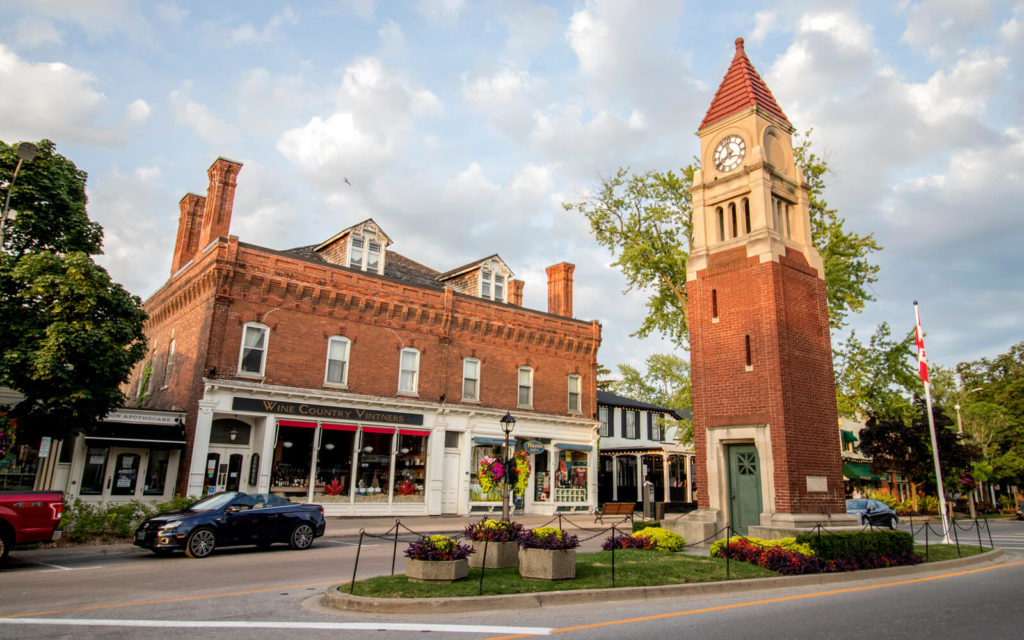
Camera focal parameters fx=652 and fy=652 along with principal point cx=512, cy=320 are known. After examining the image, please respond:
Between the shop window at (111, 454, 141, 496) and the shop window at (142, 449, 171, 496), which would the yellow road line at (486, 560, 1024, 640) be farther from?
the shop window at (111, 454, 141, 496)

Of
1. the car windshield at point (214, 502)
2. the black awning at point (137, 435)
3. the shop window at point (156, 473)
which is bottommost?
the car windshield at point (214, 502)

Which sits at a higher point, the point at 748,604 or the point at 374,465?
the point at 374,465

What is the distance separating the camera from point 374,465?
27.1m

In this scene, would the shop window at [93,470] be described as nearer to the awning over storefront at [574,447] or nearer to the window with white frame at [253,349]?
the window with white frame at [253,349]

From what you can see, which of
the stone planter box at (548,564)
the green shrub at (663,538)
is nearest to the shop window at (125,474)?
the green shrub at (663,538)

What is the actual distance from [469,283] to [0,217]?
63.2 ft

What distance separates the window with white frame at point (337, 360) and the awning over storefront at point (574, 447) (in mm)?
11510

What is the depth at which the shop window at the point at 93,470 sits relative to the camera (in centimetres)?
2202

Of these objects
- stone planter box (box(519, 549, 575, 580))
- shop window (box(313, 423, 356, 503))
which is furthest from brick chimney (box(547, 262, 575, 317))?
stone planter box (box(519, 549, 575, 580))

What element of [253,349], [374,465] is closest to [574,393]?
[374,465]

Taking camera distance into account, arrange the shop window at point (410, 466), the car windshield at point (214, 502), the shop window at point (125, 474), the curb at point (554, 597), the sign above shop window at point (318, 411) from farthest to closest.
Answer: the shop window at point (410, 466)
the sign above shop window at point (318, 411)
the shop window at point (125, 474)
the car windshield at point (214, 502)
the curb at point (554, 597)

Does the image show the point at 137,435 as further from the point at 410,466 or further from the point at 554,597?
the point at 554,597

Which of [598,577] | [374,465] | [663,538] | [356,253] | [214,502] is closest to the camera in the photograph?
[598,577]

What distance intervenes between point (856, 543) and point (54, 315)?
798 inches
